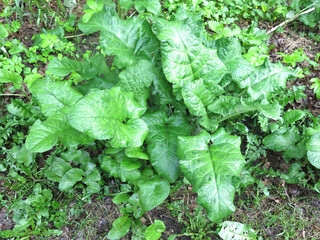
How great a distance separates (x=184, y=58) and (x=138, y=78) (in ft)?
1.34

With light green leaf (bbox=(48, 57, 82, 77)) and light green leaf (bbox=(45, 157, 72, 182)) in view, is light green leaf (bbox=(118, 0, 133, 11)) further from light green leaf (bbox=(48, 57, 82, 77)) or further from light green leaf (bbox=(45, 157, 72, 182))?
light green leaf (bbox=(45, 157, 72, 182))

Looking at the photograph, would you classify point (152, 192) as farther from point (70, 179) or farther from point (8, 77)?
point (8, 77)

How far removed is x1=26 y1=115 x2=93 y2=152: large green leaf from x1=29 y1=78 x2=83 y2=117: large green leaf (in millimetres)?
191

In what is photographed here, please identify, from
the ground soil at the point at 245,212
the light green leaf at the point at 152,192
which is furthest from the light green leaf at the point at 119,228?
the light green leaf at the point at 152,192

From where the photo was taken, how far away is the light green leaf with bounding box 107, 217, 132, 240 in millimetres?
2352

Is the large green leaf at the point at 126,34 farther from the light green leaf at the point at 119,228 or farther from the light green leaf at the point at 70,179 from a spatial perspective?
the light green leaf at the point at 119,228

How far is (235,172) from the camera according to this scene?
197 cm

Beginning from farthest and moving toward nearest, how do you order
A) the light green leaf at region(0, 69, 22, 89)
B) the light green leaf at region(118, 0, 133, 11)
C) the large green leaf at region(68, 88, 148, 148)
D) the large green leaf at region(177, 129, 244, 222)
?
the light green leaf at region(118, 0, 133, 11) < the light green leaf at region(0, 69, 22, 89) < the large green leaf at region(177, 129, 244, 222) < the large green leaf at region(68, 88, 148, 148)

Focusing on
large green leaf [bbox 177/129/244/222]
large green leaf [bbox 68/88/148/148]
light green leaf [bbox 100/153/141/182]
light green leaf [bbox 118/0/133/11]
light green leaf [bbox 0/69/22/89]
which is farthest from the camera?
light green leaf [bbox 118/0/133/11]

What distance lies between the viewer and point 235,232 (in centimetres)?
245

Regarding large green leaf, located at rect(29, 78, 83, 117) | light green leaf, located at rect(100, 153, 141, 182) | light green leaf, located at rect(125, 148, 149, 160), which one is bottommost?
light green leaf, located at rect(100, 153, 141, 182)

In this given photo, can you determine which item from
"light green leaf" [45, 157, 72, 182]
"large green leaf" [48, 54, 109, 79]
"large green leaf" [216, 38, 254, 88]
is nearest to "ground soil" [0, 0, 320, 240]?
"light green leaf" [45, 157, 72, 182]

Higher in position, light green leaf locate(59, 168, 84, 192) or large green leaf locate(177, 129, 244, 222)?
large green leaf locate(177, 129, 244, 222)

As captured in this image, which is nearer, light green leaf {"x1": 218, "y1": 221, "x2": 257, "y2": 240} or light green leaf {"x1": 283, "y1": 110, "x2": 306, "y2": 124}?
light green leaf {"x1": 218, "y1": 221, "x2": 257, "y2": 240}
